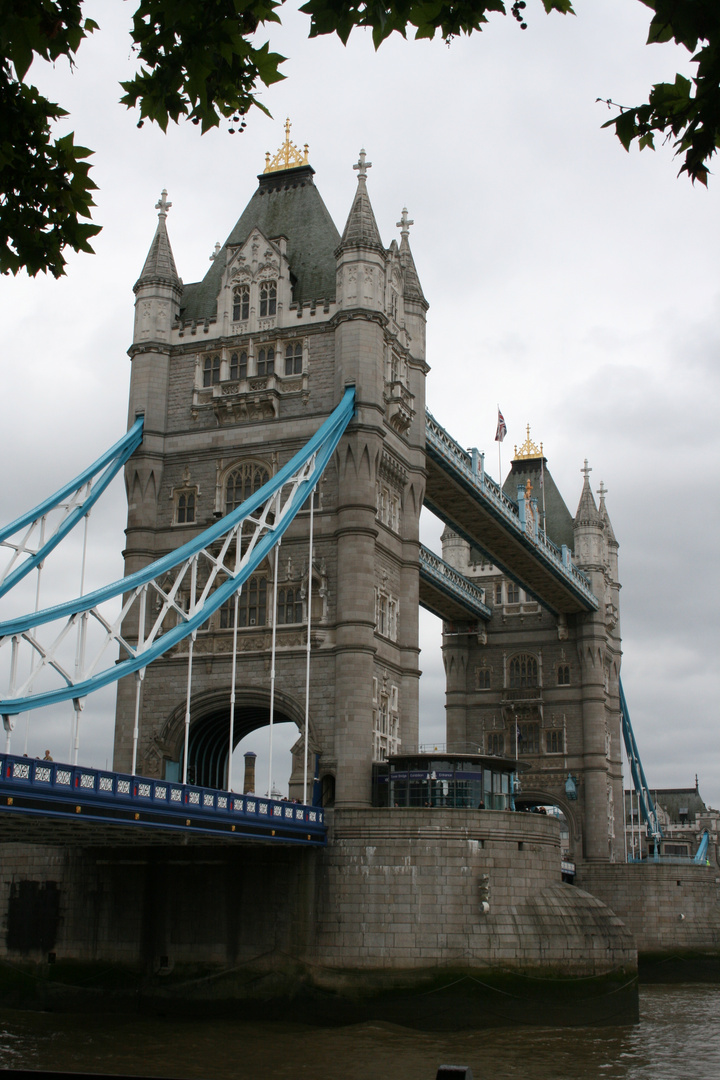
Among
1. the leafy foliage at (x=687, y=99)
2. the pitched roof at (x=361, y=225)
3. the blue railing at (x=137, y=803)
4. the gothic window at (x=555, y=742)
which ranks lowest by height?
the blue railing at (x=137, y=803)

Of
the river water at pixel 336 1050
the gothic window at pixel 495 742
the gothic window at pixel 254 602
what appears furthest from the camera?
the gothic window at pixel 495 742

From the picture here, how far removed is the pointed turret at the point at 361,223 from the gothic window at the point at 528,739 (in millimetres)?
33639

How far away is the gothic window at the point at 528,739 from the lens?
6590cm

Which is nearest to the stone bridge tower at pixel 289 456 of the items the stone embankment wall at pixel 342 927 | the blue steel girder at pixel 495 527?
the stone embankment wall at pixel 342 927

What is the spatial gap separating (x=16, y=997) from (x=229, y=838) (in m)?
9.83

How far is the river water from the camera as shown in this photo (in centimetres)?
2519

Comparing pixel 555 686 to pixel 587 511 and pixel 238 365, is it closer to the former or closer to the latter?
pixel 587 511

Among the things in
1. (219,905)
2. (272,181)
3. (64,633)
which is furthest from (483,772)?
(272,181)

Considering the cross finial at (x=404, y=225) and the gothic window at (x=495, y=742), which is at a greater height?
the cross finial at (x=404, y=225)

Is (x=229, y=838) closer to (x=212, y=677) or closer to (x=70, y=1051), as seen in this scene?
(x=70, y=1051)

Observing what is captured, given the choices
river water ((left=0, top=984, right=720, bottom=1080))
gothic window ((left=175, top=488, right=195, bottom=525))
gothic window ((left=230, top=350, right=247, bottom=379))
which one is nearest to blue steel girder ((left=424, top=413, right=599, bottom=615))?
gothic window ((left=230, top=350, right=247, bottom=379))

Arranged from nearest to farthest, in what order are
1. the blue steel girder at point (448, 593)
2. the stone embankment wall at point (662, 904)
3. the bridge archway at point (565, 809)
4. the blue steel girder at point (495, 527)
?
1. the blue steel girder at point (495, 527)
2. the stone embankment wall at point (662, 904)
3. the blue steel girder at point (448, 593)
4. the bridge archway at point (565, 809)

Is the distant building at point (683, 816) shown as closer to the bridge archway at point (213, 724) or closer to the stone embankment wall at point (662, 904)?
the stone embankment wall at point (662, 904)

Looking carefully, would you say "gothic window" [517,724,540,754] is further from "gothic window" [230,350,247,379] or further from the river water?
"gothic window" [230,350,247,379]
